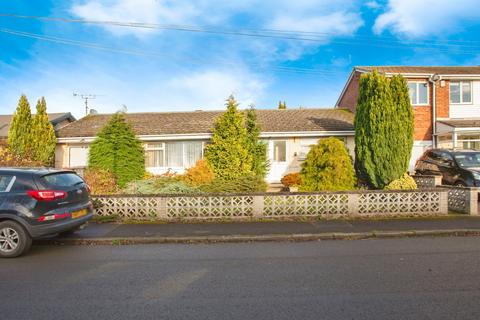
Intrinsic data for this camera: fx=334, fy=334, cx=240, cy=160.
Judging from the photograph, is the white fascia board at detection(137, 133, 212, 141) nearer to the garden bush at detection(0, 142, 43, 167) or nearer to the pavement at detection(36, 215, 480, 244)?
the garden bush at detection(0, 142, 43, 167)

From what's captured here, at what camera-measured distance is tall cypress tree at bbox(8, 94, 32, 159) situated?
15.7 m

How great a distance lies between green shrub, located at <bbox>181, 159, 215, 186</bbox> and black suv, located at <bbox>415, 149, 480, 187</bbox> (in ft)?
26.7

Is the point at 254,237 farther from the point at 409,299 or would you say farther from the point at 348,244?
the point at 409,299

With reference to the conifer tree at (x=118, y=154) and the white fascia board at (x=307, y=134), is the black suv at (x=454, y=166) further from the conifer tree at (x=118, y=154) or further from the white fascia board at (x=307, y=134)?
the conifer tree at (x=118, y=154)

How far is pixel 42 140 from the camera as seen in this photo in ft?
52.3

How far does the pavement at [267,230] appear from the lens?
7.05 m

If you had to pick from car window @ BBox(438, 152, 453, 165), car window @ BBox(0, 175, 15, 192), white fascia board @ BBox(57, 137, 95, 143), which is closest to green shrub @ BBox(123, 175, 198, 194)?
car window @ BBox(0, 175, 15, 192)

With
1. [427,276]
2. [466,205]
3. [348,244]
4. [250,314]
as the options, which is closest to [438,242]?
[348,244]

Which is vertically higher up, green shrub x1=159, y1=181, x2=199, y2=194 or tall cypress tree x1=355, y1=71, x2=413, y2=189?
tall cypress tree x1=355, y1=71, x2=413, y2=189

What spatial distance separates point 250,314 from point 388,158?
8.63 m

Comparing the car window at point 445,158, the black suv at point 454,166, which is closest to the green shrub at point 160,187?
the black suv at point 454,166

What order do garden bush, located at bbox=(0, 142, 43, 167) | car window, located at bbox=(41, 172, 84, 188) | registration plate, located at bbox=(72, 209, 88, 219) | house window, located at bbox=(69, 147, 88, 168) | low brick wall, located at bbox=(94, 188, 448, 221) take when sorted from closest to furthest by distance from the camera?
car window, located at bbox=(41, 172, 84, 188) < registration plate, located at bbox=(72, 209, 88, 219) < low brick wall, located at bbox=(94, 188, 448, 221) < garden bush, located at bbox=(0, 142, 43, 167) < house window, located at bbox=(69, 147, 88, 168)

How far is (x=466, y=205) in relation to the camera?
9234 millimetres

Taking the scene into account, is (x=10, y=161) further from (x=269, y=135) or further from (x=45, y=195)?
(x=269, y=135)
